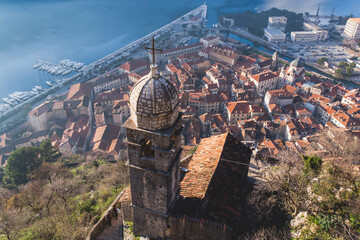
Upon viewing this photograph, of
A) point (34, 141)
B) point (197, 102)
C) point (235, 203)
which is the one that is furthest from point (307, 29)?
point (235, 203)

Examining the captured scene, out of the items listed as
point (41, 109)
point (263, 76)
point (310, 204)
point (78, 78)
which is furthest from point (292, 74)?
point (78, 78)

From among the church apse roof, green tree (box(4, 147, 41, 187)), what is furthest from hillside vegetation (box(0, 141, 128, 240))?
the church apse roof

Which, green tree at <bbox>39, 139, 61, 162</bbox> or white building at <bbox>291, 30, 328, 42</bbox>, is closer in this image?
green tree at <bbox>39, 139, 61, 162</bbox>

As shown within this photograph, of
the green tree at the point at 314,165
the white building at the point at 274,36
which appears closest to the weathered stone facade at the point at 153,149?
the green tree at the point at 314,165

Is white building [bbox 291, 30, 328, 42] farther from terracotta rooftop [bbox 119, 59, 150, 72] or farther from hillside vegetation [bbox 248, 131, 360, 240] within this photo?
hillside vegetation [bbox 248, 131, 360, 240]

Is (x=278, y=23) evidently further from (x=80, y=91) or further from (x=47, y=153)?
(x=47, y=153)

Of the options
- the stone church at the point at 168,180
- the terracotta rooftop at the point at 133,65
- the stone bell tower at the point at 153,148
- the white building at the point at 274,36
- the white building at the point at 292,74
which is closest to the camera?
the stone bell tower at the point at 153,148

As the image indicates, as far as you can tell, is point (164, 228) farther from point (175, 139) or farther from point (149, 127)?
point (149, 127)

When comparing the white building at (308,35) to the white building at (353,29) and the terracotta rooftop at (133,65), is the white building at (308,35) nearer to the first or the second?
the white building at (353,29)
